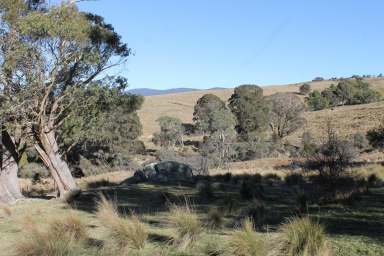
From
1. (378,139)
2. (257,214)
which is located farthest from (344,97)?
(257,214)

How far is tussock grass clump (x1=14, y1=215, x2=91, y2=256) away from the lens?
7.78 meters

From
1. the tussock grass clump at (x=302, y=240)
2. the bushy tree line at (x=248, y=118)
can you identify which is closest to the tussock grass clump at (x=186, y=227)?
the tussock grass clump at (x=302, y=240)

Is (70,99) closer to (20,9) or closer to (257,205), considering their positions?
(20,9)

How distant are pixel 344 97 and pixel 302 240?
92756mm

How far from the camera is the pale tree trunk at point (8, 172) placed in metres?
16.6

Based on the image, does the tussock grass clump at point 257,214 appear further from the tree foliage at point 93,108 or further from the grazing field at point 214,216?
the tree foliage at point 93,108

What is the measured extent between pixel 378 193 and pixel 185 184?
8133mm

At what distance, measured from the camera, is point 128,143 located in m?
54.0

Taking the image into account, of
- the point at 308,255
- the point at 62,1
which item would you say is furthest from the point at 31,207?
the point at 308,255

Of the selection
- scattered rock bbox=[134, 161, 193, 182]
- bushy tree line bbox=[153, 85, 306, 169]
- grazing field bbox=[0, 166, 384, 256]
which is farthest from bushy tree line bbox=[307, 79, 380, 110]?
grazing field bbox=[0, 166, 384, 256]

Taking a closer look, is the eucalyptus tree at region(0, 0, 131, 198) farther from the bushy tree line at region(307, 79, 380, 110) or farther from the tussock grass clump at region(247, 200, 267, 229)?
the bushy tree line at region(307, 79, 380, 110)

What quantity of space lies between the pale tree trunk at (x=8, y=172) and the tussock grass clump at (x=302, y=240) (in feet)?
37.4

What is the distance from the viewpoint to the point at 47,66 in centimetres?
1652

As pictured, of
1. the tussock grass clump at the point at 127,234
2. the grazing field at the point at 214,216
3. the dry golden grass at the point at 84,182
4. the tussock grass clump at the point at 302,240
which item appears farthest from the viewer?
the dry golden grass at the point at 84,182
